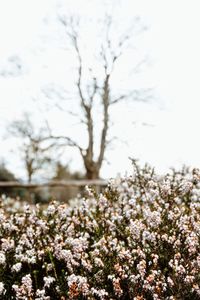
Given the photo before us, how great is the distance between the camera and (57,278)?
421cm

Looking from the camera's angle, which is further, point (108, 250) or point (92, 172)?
point (92, 172)

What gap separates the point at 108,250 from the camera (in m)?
4.37

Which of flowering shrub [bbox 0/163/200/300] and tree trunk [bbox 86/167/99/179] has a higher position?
tree trunk [bbox 86/167/99/179]

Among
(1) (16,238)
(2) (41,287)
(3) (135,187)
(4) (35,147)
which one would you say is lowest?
(2) (41,287)

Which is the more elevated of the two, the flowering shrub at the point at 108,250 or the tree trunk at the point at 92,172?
the tree trunk at the point at 92,172

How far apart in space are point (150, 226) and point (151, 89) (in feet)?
78.9

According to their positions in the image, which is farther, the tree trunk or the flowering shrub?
the tree trunk

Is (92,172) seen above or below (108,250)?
above

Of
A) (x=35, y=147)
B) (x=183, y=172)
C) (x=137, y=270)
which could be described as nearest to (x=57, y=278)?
(x=137, y=270)

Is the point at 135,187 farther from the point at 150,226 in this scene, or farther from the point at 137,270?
the point at 137,270

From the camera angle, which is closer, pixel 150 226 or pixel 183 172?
pixel 150 226

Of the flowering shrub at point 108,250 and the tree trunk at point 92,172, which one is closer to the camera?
the flowering shrub at point 108,250

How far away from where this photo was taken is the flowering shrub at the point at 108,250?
3.90 meters

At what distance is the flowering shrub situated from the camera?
390 centimetres
